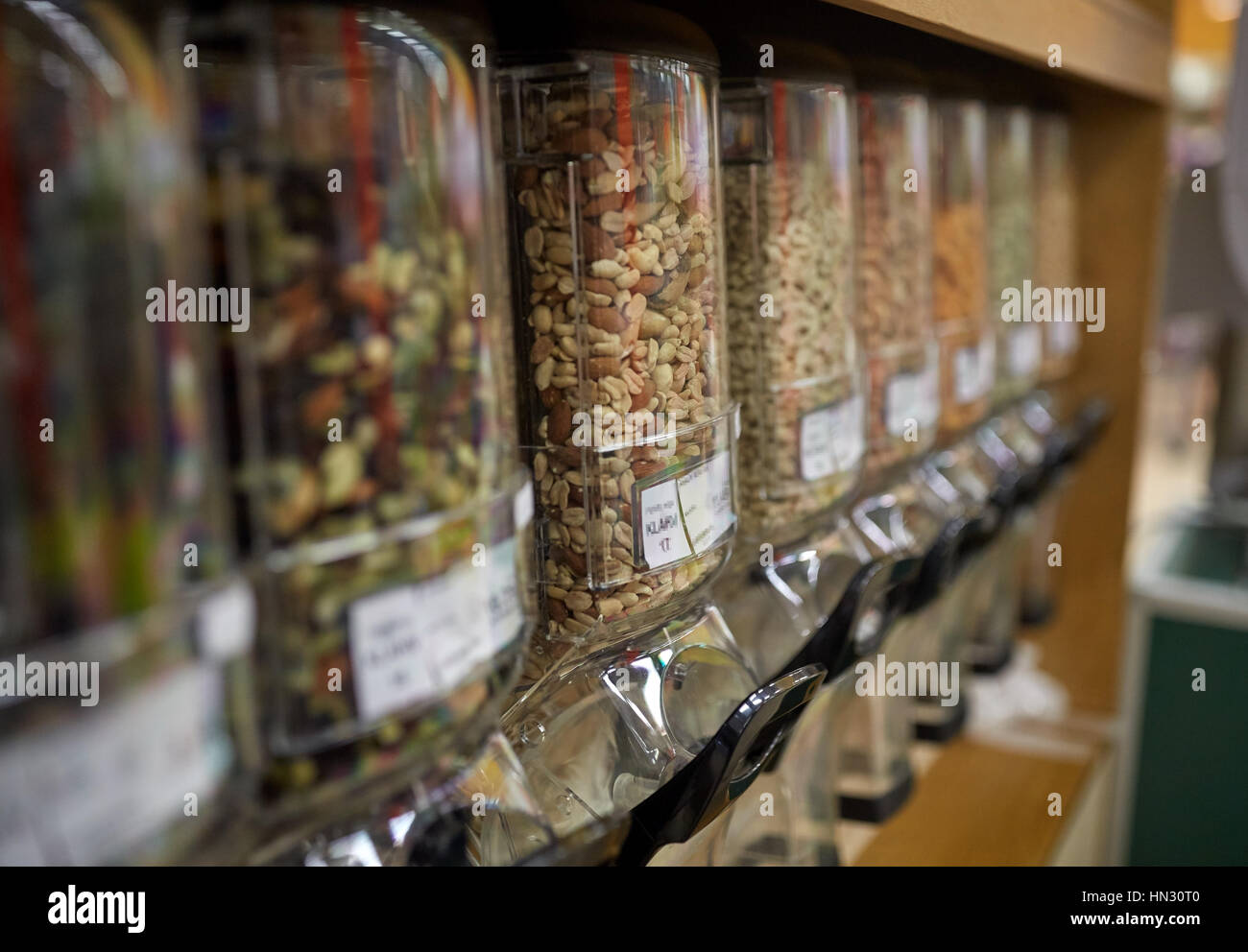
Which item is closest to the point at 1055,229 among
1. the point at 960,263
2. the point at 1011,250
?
the point at 1011,250

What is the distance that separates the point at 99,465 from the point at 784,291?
1.55ft

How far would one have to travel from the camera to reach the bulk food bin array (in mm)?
276

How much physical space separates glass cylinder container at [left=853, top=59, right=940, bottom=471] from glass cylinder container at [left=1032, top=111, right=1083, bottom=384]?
1.38ft

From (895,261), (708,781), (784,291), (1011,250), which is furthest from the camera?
(1011,250)

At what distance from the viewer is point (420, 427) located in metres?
0.35

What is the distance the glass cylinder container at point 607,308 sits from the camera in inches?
19.3

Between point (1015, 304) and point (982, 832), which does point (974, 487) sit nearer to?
point (1015, 304)

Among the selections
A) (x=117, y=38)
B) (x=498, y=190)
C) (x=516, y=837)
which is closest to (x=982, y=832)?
(x=516, y=837)

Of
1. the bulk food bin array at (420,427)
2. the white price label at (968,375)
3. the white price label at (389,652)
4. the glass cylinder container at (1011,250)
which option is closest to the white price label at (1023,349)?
the glass cylinder container at (1011,250)

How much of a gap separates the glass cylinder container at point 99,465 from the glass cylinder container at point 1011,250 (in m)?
0.89

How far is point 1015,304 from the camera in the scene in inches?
43.6

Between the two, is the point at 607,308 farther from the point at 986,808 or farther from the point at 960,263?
the point at 986,808

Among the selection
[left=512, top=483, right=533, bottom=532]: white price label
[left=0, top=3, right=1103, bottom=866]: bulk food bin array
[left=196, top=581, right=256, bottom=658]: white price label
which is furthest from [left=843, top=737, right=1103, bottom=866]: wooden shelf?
[left=196, top=581, right=256, bottom=658]: white price label

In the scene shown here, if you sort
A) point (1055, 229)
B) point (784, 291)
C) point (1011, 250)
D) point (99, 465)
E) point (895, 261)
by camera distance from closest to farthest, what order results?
point (99, 465) → point (784, 291) → point (895, 261) → point (1011, 250) → point (1055, 229)
